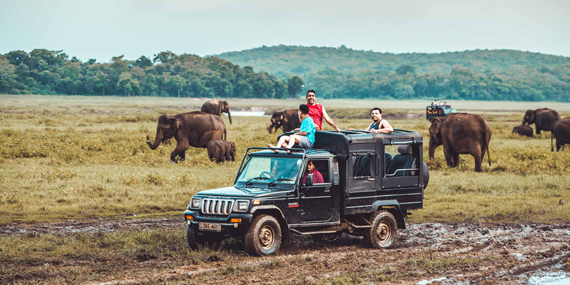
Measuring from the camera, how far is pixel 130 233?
45.5 ft

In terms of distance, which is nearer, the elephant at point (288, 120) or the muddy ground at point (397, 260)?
the muddy ground at point (397, 260)

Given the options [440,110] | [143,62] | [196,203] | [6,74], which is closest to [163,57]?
[143,62]

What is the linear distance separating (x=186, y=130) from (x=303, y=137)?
16.2 meters

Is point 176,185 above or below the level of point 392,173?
below

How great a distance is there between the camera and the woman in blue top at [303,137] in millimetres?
12818

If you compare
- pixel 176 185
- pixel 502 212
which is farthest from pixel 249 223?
pixel 176 185

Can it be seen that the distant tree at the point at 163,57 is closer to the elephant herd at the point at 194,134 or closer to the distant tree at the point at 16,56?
the distant tree at the point at 16,56

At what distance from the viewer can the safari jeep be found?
11422 mm

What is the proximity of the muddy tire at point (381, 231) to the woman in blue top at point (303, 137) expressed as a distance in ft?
6.16

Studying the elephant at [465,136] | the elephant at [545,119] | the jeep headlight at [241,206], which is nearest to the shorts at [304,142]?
the jeep headlight at [241,206]

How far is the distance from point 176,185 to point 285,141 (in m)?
8.66

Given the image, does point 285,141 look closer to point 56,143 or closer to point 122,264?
point 122,264

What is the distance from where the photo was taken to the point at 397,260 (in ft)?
38.8

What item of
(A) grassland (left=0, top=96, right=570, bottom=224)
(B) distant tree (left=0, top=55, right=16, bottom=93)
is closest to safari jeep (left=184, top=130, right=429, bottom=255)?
(A) grassland (left=0, top=96, right=570, bottom=224)
